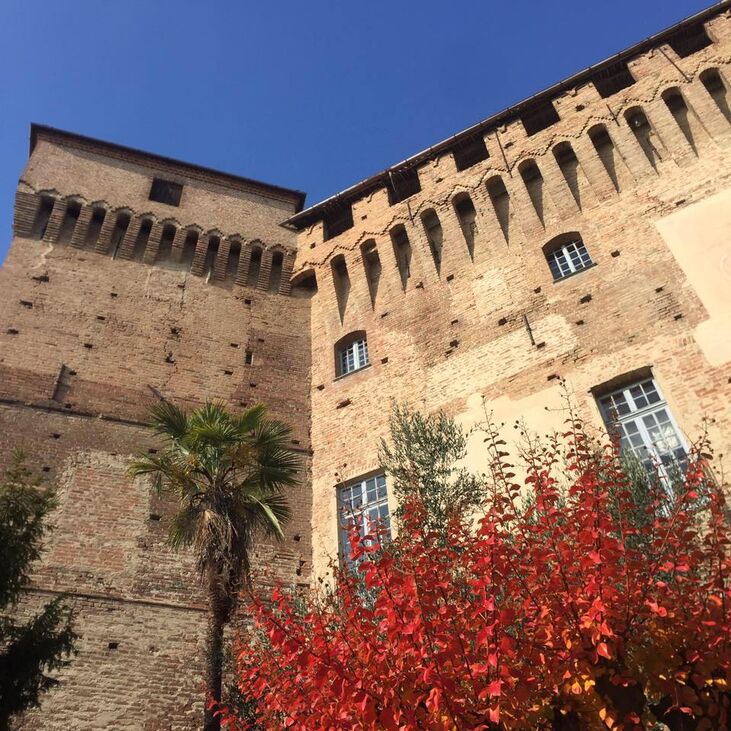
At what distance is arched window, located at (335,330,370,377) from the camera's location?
46.8 ft

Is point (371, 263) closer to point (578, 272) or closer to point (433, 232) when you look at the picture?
point (433, 232)

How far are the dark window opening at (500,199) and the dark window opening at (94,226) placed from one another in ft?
28.2

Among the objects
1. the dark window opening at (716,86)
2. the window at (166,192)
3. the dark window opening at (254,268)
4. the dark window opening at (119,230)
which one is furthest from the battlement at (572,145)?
the dark window opening at (119,230)

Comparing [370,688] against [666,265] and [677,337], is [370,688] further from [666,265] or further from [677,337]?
[666,265]

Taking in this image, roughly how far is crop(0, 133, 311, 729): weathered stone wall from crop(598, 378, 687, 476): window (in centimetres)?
540

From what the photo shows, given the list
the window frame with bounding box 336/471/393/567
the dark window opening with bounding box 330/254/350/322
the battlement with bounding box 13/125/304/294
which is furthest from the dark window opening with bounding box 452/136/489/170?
the window frame with bounding box 336/471/393/567

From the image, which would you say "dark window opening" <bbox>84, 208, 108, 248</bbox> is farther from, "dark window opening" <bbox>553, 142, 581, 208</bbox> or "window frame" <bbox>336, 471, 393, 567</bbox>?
"dark window opening" <bbox>553, 142, 581, 208</bbox>

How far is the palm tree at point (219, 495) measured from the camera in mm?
7680

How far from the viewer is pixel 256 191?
1853 centimetres

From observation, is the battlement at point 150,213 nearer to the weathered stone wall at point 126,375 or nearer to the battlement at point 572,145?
the weathered stone wall at point 126,375

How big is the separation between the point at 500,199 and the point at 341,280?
3858 millimetres

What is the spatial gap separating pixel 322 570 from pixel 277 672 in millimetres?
4027

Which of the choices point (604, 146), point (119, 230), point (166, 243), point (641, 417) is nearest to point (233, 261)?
point (166, 243)

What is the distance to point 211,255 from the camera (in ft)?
53.9
